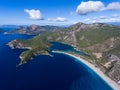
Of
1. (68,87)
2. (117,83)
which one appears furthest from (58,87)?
(117,83)

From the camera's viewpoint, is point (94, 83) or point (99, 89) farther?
point (94, 83)

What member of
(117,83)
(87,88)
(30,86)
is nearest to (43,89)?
(30,86)

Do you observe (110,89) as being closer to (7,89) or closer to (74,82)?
(74,82)

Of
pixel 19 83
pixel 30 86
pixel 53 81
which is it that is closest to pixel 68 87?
pixel 53 81

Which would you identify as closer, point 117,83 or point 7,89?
point 7,89

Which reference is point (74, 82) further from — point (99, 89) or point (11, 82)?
point (11, 82)

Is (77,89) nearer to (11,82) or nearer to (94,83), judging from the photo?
(94,83)

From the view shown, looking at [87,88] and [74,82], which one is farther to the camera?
[74,82]
